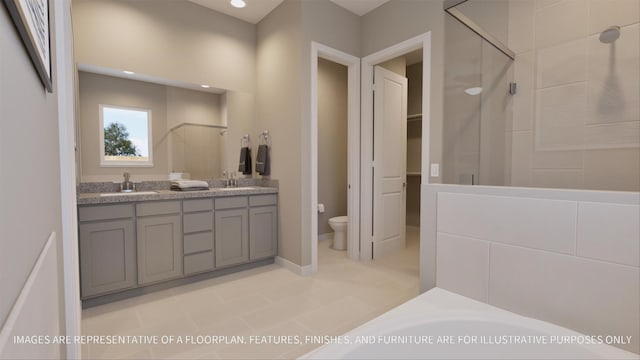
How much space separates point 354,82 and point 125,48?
234cm

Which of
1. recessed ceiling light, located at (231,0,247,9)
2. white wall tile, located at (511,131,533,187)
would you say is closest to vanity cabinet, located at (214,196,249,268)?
recessed ceiling light, located at (231,0,247,9)

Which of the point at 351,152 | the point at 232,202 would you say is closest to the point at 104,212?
the point at 232,202

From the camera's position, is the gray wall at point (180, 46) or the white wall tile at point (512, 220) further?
the gray wall at point (180, 46)

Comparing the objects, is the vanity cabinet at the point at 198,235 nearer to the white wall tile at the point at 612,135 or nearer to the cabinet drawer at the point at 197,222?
the cabinet drawer at the point at 197,222

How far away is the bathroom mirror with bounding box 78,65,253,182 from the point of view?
252cm

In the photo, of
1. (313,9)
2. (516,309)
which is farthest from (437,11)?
(516,309)

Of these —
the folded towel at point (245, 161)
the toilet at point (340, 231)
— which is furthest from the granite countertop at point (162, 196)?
the toilet at point (340, 231)

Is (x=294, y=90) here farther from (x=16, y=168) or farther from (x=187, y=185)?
(x=16, y=168)

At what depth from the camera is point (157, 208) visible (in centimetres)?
241

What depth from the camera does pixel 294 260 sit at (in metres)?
2.96

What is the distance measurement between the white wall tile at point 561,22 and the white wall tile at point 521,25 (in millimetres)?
36

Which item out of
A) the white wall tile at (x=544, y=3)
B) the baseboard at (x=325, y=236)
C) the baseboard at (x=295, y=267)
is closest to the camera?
the white wall tile at (x=544, y=3)

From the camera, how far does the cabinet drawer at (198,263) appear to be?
257 cm

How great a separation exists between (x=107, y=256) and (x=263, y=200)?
1433 millimetres
